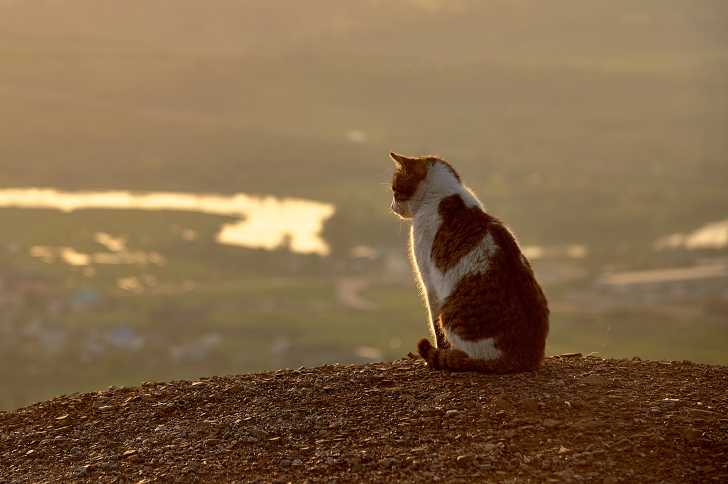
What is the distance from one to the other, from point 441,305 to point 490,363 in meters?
0.94

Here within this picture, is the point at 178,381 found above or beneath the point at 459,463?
above

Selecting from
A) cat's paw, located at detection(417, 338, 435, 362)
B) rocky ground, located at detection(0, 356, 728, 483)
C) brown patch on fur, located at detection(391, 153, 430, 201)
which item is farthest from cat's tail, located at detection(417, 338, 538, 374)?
brown patch on fur, located at detection(391, 153, 430, 201)

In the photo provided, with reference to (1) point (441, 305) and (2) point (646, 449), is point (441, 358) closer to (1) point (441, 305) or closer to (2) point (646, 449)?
(1) point (441, 305)

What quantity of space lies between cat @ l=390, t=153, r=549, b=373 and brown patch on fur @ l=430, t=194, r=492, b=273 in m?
0.01

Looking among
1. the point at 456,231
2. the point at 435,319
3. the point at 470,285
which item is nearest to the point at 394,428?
the point at 470,285

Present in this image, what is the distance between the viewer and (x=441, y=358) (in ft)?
35.9

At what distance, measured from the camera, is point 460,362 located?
10719 millimetres

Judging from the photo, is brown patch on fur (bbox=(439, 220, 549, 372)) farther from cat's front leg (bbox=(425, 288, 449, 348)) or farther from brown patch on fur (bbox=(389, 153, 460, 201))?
brown patch on fur (bbox=(389, 153, 460, 201))

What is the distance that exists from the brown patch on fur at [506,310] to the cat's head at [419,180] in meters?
1.26

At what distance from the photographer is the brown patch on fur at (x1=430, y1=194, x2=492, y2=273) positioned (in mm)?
10805

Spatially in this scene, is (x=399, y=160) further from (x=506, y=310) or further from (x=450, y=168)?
(x=506, y=310)

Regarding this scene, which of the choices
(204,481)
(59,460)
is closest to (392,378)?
(204,481)

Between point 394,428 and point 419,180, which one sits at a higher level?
point 419,180

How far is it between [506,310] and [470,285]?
0.53 m
